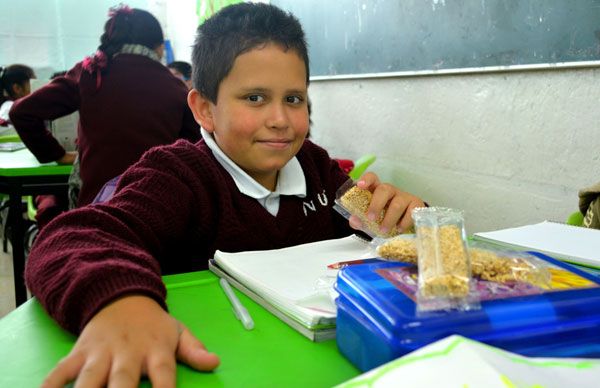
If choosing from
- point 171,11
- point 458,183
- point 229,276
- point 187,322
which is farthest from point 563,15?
point 171,11

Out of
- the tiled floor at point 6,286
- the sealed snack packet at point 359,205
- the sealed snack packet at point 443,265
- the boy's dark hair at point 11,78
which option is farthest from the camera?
the boy's dark hair at point 11,78

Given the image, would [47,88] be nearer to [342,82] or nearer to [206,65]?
[342,82]

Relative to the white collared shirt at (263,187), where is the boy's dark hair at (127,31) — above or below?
above

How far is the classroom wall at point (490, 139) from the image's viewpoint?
4.25ft

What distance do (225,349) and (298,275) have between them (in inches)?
6.8

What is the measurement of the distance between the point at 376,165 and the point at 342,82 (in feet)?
1.50

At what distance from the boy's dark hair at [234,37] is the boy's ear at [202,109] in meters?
0.01

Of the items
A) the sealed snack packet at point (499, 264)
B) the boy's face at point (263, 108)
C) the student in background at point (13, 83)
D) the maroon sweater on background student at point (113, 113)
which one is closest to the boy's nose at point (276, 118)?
the boy's face at point (263, 108)

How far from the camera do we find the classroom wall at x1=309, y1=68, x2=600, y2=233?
50.9 inches

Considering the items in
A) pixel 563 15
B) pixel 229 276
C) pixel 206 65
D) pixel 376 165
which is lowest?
pixel 376 165

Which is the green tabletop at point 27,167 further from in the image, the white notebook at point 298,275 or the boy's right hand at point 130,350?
the boy's right hand at point 130,350

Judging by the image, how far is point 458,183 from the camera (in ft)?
5.48

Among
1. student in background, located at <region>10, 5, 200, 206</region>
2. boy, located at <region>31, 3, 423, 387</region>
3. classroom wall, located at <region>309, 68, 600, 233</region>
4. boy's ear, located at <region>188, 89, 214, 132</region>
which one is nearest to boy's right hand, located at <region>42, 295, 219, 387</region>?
boy, located at <region>31, 3, 423, 387</region>

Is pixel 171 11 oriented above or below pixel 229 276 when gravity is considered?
above
